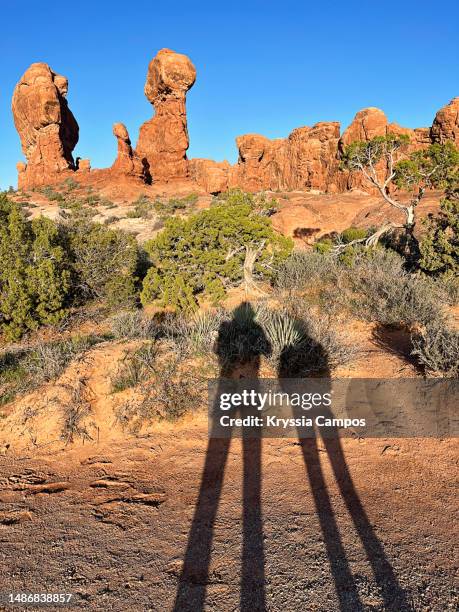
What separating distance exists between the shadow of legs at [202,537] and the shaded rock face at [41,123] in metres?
48.3

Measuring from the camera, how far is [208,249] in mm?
10727

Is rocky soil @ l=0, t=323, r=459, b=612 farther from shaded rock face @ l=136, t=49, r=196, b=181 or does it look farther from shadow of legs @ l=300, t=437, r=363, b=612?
shaded rock face @ l=136, t=49, r=196, b=181

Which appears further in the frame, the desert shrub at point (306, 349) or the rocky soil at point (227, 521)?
the desert shrub at point (306, 349)

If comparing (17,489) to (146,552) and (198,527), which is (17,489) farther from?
(198,527)

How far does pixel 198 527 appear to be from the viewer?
10.5ft

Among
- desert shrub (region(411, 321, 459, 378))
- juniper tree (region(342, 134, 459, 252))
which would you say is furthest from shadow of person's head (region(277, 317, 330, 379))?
juniper tree (region(342, 134, 459, 252))

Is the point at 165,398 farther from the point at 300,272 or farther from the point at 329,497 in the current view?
the point at 300,272

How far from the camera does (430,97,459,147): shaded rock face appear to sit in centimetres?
3841

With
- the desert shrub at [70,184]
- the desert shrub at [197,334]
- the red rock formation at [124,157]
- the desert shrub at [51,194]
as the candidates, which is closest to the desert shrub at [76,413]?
the desert shrub at [197,334]

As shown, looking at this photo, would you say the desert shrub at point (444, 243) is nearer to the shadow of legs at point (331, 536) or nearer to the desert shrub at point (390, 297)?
the desert shrub at point (390, 297)

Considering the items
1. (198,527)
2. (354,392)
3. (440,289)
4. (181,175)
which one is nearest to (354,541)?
(198,527)

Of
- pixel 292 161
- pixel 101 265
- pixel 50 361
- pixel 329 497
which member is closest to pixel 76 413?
pixel 50 361

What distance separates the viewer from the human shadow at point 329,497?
2482 mm

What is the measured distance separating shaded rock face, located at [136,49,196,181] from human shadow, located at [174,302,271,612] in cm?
4605
